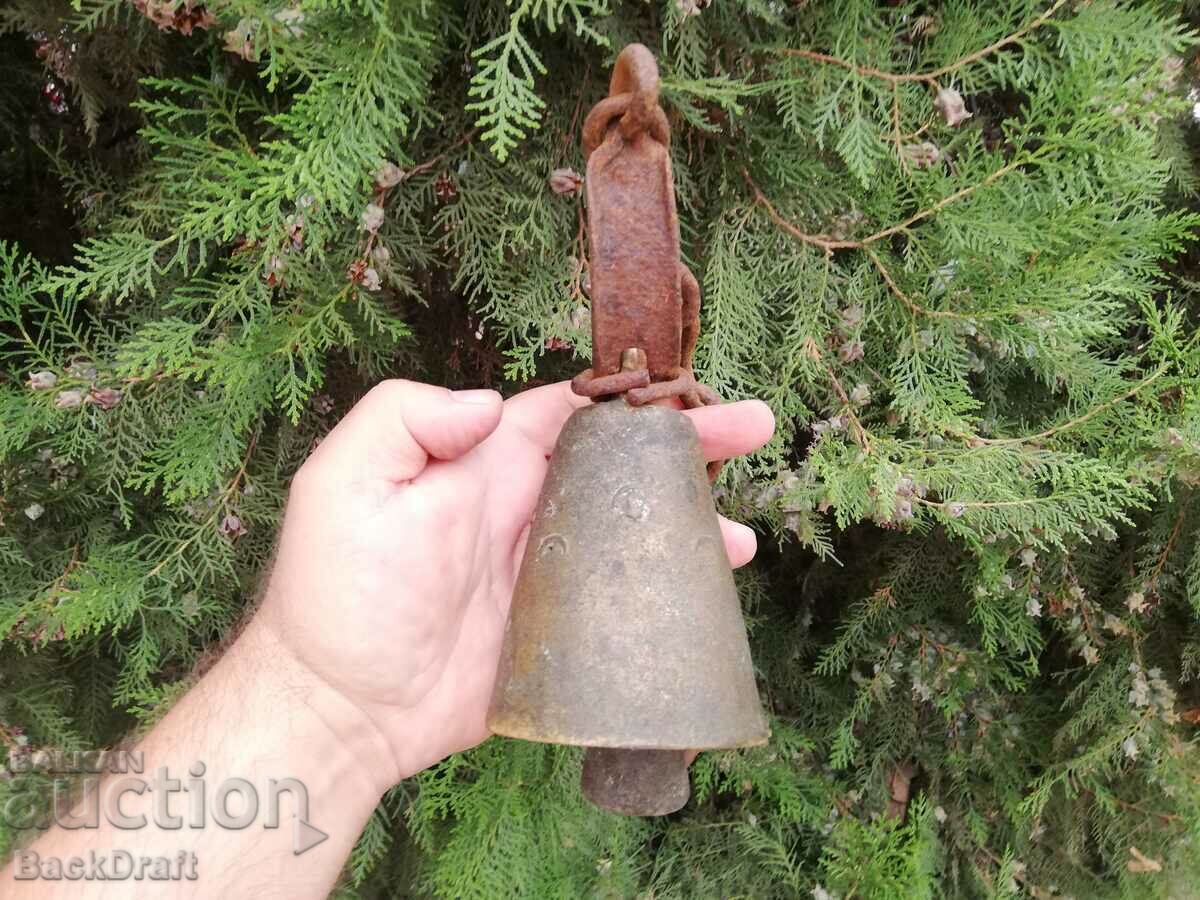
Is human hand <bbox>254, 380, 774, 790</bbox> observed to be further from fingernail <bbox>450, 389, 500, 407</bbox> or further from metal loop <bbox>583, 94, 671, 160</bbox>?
metal loop <bbox>583, 94, 671, 160</bbox>

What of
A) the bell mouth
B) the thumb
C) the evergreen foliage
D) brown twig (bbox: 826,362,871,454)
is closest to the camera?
the bell mouth

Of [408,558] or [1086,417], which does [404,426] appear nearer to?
[408,558]

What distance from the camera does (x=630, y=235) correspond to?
42.7 inches

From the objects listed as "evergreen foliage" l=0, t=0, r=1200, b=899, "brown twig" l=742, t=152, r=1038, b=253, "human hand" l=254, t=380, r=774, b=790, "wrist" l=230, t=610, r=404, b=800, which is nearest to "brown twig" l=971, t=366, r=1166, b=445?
"evergreen foliage" l=0, t=0, r=1200, b=899

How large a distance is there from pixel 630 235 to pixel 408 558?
0.73m

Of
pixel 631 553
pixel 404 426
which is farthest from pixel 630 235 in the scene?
pixel 404 426

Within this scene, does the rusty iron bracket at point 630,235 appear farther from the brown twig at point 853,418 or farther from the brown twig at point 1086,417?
the brown twig at point 1086,417

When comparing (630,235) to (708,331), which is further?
(708,331)

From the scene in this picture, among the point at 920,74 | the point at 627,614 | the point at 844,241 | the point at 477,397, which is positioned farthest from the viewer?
the point at 844,241

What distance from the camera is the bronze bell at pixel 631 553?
1.03m

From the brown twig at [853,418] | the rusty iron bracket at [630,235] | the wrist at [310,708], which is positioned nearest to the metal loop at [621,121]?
the rusty iron bracket at [630,235]

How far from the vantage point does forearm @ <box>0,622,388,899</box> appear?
144 centimetres

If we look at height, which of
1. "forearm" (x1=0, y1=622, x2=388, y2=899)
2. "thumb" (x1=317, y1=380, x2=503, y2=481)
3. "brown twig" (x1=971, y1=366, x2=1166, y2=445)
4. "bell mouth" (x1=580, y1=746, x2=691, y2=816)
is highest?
"thumb" (x1=317, y1=380, x2=503, y2=481)

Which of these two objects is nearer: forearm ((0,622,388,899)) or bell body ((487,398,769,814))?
bell body ((487,398,769,814))
